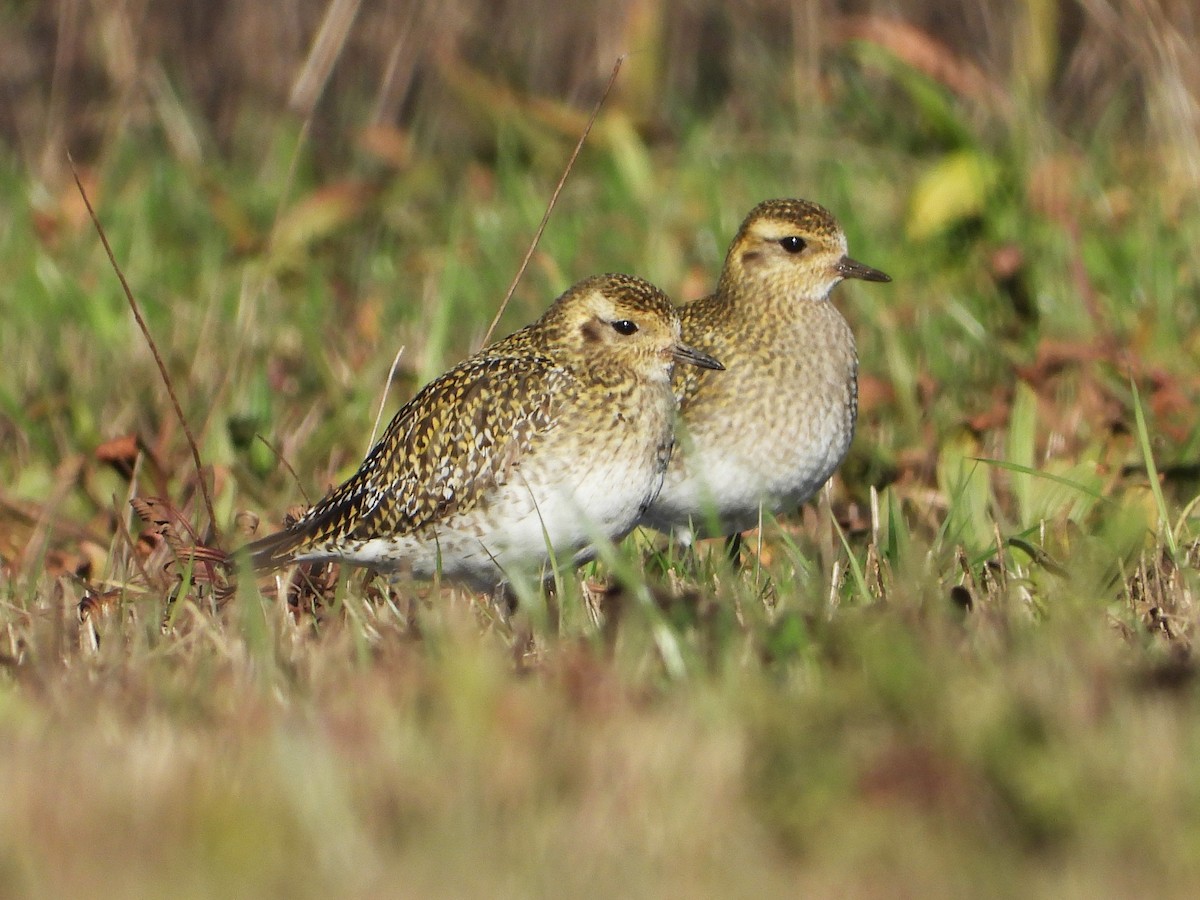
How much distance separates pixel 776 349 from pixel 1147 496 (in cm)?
118

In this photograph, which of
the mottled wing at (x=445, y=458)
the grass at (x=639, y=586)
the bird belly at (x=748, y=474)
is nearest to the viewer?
the grass at (x=639, y=586)

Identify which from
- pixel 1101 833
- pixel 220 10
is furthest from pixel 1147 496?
pixel 220 10

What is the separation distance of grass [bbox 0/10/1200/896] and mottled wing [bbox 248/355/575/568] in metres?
0.26

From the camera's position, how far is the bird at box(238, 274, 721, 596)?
5.09m

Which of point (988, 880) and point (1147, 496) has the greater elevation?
point (988, 880)

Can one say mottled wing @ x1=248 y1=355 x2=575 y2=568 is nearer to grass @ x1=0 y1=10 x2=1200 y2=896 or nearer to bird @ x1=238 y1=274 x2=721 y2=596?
bird @ x1=238 y1=274 x2=721 y2=596

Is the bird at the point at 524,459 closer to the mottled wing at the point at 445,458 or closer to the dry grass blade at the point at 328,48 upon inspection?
the mottled wing at the point at 445,458

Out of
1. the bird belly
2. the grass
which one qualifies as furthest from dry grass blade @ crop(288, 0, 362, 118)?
the bird belly

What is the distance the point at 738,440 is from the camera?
5766 mm

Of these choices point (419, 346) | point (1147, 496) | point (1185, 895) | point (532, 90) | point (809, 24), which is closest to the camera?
point (1185, 895)

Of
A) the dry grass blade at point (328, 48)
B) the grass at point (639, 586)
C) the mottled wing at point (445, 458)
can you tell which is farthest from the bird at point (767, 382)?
the dry grass blade at point (328, 48)

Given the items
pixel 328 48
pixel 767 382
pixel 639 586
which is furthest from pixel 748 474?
pixel 328 48

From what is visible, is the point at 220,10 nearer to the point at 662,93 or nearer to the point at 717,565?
the point at 662,93

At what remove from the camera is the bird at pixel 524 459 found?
5094 millimetres
